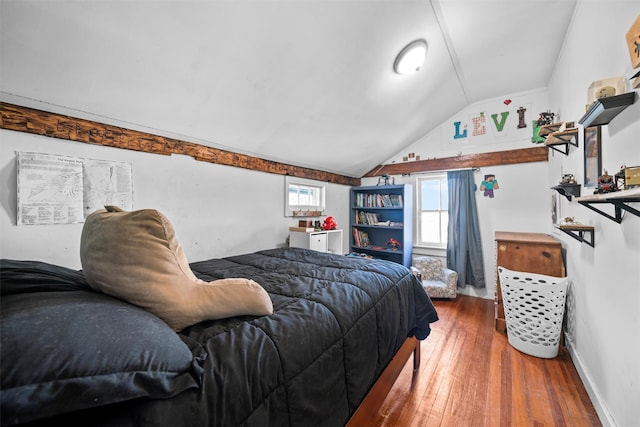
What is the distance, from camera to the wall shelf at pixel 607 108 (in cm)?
109

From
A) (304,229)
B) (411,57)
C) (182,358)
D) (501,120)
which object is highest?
(411,57)

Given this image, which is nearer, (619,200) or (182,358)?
(182,358)

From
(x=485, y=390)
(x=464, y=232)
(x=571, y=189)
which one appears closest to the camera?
(x=485, y=390)

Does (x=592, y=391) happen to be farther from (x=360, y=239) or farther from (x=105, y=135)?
(x=105, y=135)

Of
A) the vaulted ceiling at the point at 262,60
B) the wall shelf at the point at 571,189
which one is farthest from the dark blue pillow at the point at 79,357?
the wall shelf at the point at 571,189

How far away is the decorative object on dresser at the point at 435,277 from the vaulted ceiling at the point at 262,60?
2.08m

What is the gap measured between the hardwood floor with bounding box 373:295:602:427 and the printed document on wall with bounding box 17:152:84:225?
2.28 m

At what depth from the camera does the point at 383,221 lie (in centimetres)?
429

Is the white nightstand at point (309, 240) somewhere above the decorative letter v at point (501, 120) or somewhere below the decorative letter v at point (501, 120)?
below

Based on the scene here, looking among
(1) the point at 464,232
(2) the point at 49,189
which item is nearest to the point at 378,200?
(1) the point at 464,232

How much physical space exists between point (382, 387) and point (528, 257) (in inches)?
77.3

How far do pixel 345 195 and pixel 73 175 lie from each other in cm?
339

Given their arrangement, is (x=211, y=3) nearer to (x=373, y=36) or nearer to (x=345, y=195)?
(x=373, y=36)

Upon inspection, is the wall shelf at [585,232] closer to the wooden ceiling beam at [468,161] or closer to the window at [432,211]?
the wooden ceiling beam at [468,161]
